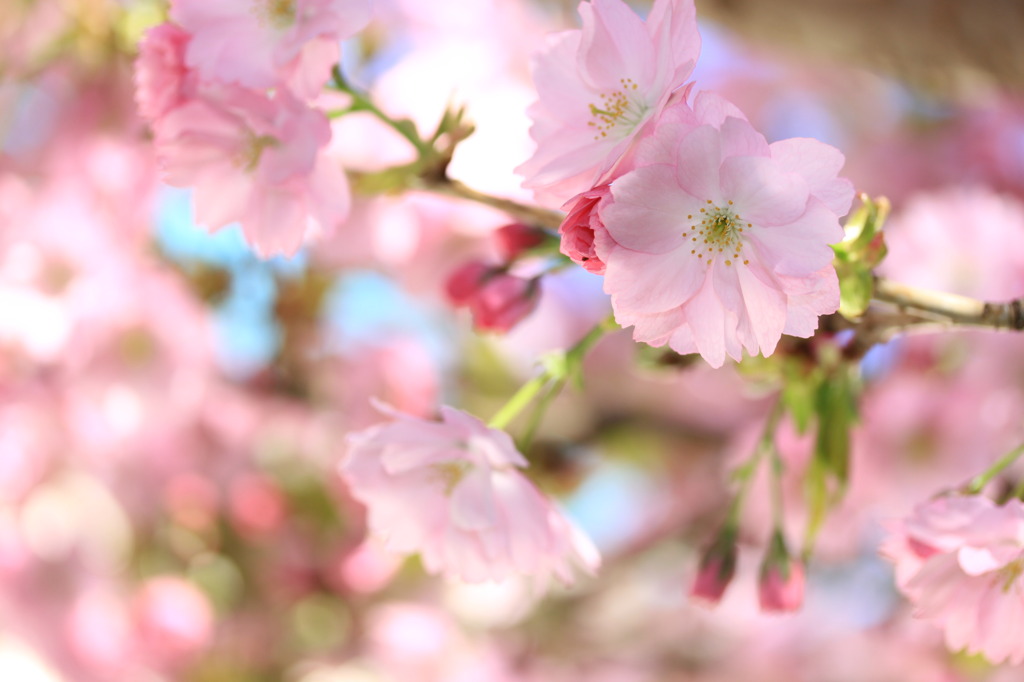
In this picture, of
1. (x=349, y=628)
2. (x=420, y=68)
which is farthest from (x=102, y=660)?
(x=420, y=68)

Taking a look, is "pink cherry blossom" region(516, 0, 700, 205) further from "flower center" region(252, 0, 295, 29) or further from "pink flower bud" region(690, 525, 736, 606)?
"pink flower bud" region(690, 525, 736, 606)

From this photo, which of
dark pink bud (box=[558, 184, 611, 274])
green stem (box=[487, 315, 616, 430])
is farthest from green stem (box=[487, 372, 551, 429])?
dark pink bud (box=[558, 184, 611, 274])

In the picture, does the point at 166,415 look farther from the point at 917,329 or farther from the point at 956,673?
the point at 956,673

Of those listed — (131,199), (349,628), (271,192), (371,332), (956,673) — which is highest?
(271,192)

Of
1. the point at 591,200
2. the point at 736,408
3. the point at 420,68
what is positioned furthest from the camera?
the point at 736,408

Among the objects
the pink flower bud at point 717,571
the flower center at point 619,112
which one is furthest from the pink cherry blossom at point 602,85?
the pink flower bud at point 717,571

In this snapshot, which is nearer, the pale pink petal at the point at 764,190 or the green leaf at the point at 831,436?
the pale pink petal at the point at 764,190

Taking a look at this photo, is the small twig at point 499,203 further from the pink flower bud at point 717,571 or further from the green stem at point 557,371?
the pink flower bud at point 717,571
